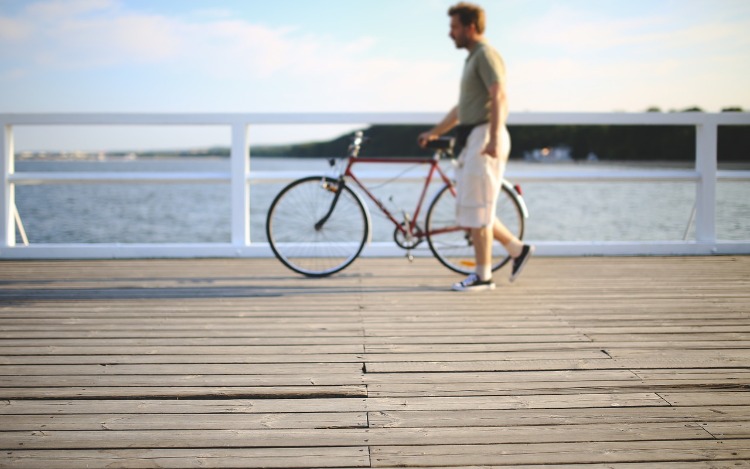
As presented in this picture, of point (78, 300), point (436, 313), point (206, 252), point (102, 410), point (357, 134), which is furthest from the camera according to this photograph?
point (206, 252)

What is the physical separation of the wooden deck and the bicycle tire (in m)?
0.45

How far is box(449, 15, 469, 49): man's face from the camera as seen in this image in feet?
14.4

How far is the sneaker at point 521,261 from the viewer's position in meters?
Answer: 4.63

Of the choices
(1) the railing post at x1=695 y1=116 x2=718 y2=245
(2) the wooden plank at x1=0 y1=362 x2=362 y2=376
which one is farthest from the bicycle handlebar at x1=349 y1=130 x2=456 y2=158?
(1) the railing post at x1=695 y1=116 x2=718 y2=245

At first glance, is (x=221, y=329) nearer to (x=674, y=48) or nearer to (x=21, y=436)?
(x=21, y=436)

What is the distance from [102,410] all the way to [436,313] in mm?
1865

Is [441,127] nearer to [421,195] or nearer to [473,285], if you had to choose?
[421,195]

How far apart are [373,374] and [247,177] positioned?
3466mm

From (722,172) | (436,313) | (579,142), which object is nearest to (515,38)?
(579,142)

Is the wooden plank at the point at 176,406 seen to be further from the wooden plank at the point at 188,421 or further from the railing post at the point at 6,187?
the railing post at the point at 6,187

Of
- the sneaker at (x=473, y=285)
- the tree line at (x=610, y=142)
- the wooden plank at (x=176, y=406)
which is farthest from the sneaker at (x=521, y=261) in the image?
the tree line at (x=610, y=142)

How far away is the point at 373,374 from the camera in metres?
2.68

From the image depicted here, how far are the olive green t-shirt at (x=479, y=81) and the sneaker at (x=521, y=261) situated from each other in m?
0.85

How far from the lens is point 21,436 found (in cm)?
209
